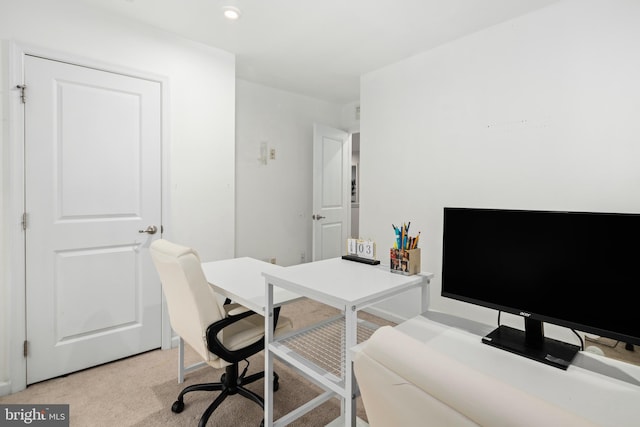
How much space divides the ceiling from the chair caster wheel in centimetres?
254

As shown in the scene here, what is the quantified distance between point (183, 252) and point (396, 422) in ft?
3.93

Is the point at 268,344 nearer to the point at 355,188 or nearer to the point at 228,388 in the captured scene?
the point at 228,388

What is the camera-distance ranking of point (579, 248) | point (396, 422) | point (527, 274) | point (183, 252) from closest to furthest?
point (396, 422) < point (579, 248) < point (527, 274) < point (183, 252)

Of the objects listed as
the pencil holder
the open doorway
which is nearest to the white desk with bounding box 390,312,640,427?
the pencil holder

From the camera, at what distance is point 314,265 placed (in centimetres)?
168

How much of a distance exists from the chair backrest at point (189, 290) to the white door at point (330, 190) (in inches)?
104

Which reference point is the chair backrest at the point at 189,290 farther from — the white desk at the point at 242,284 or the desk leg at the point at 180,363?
the desk leg at the point at 180,363

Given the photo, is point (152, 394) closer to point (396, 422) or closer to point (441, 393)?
point (396, 422)

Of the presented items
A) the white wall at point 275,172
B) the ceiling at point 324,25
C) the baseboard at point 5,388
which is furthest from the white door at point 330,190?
the baseboard at point 5,388

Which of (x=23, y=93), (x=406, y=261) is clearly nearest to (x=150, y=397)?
(x=406, y=261)

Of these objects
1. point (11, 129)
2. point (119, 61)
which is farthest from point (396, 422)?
point (119, 61)

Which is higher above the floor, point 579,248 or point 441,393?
point 579,248

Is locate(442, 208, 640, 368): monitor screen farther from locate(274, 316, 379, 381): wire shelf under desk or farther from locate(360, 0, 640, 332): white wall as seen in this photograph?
locate(360, 0, 640, 332): white wall

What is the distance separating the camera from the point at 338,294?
1201 millimetres
